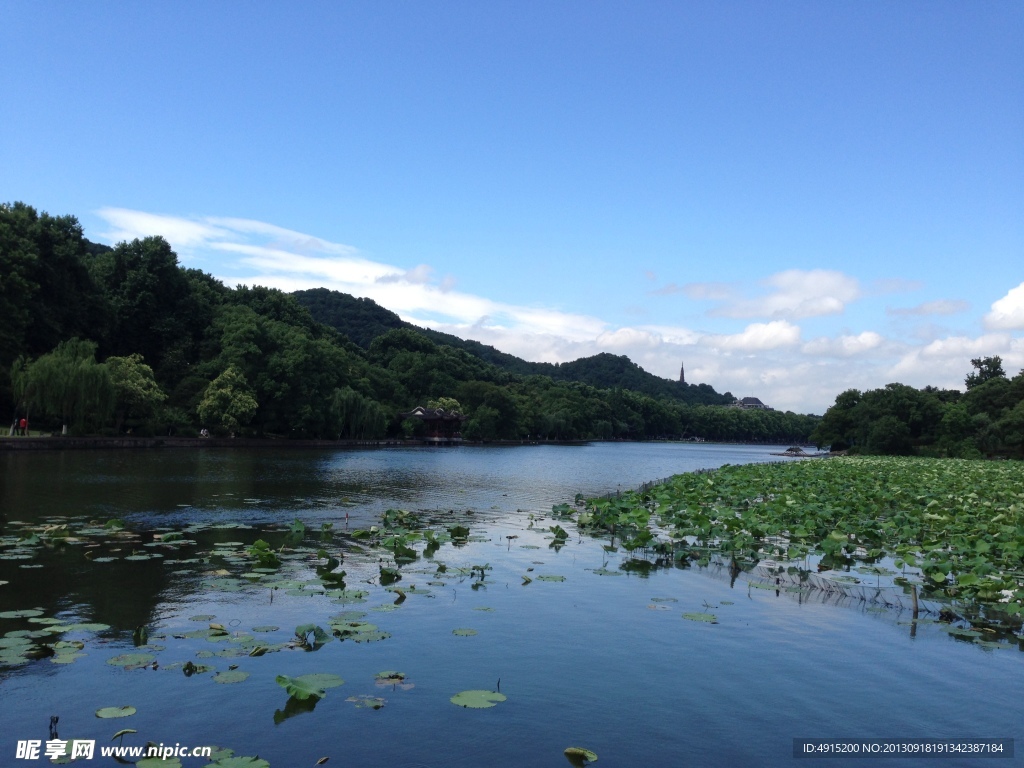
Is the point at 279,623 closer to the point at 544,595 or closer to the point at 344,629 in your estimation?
the point at 344,629

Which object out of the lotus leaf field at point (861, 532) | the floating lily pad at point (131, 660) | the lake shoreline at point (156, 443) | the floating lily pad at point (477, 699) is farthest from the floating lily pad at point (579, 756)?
the lake shoreline at point (156, 443)

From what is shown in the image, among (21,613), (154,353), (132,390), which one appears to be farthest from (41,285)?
(21,613)

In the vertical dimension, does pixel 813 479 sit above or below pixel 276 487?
above

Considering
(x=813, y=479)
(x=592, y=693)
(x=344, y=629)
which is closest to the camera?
(x=592, y=693)

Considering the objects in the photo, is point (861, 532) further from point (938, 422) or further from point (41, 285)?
point (938, 422)

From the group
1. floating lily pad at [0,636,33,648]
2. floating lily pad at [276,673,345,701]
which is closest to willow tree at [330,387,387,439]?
floating lily pad at [0,636,33,648]

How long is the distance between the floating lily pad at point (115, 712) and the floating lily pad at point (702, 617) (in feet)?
20.2

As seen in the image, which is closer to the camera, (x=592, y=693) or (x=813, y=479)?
(x=592, y=693)

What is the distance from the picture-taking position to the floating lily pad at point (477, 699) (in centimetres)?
556

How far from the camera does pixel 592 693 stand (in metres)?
6.20

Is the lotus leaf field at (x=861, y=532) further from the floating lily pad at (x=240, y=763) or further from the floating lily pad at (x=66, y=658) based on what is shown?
the floating lily pad at (x=66, y=658)

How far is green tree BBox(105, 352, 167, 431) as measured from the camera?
42.0 meters

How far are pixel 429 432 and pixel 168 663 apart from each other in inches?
3251

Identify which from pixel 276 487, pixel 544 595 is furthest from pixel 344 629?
pixel 276 487
